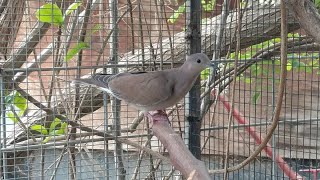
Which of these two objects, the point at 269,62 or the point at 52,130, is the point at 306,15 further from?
the point at 269,62

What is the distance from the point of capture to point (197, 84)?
6.55 ft

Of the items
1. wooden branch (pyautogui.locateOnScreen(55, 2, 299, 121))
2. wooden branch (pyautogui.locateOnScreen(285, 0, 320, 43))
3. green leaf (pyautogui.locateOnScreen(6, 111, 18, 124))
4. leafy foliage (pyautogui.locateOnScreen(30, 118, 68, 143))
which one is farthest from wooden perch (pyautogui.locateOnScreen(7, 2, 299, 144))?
wooden branch (pyautogui.locateOnScreen(285, 0, 320, 43))

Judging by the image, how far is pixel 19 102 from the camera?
2.05 meters

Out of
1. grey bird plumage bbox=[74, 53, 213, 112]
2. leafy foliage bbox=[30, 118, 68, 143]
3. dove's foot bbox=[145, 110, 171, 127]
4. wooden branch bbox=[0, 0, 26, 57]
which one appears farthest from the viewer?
wooden branch bbox=[0, 0, 26, 57]

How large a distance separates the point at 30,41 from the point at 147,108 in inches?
25.6

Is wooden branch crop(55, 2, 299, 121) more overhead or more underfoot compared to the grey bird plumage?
more overhead

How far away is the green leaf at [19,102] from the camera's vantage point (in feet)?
6.71

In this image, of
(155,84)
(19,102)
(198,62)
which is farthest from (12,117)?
(198,62)

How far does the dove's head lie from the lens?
1.72 metres

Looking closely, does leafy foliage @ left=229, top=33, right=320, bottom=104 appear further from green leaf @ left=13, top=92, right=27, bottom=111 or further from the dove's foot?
green leaf @ left=13, top=92, right=27, bottom=111

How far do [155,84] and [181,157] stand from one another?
830mm

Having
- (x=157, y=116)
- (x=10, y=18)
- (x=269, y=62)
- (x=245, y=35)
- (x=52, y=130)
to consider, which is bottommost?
(x=52, y=130)

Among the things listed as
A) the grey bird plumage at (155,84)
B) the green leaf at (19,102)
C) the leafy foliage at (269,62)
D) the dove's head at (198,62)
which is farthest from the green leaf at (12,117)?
the leafy foliage at (269,62)

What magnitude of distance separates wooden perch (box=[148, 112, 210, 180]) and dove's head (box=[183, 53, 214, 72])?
364mm
